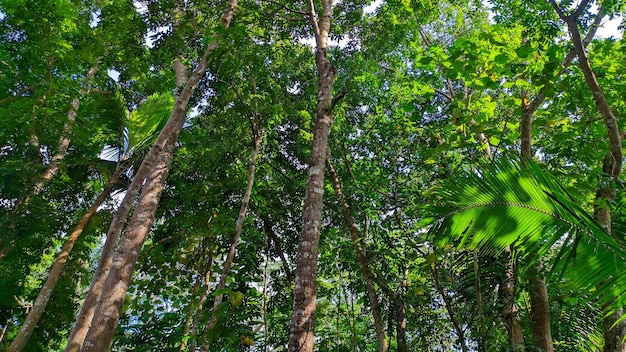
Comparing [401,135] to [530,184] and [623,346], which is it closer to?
[623,346]

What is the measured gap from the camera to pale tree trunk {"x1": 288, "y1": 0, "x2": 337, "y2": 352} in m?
3.43

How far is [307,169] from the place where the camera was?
7535 millimetres

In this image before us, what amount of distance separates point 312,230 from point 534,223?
220 cm

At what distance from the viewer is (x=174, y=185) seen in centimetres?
920

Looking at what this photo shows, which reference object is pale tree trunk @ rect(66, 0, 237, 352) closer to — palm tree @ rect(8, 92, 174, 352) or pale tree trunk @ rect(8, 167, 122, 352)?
pale tree trunk @ rect(8, 167, 122, 352)

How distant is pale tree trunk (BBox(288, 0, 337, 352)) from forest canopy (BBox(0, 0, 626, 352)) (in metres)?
0.02

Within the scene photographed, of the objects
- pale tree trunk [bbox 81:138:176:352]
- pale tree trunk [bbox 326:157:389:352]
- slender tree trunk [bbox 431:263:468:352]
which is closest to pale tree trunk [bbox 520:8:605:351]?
slender tree trunk [bbox 431:263:468:352]

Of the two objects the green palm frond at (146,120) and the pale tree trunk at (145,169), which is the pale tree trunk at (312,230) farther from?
the green palm frond at (146,120)

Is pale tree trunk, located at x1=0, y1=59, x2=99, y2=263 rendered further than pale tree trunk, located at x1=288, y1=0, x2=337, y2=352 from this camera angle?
Yes

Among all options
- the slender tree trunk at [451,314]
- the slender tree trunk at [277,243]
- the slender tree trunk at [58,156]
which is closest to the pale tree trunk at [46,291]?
the slender tree trunk at [58,156]

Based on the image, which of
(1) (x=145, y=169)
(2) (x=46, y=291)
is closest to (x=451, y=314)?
(1) (x=145, y=169)

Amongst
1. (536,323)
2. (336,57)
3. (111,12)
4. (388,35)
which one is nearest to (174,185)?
(111,12)

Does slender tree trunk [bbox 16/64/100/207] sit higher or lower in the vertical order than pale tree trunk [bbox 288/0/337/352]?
higher

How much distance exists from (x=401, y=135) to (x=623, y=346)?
4742 millimetres
